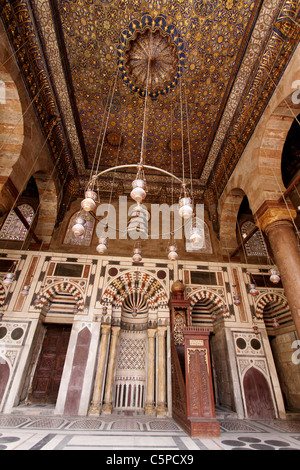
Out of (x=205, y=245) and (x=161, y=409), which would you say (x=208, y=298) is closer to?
(x=205, y=245)

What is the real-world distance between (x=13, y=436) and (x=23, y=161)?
184 inches

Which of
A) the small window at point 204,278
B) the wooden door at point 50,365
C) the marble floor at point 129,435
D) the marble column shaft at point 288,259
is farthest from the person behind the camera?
the small window at point 204,278

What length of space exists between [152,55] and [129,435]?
7.19m

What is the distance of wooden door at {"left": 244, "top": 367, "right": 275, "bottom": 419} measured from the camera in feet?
16.9

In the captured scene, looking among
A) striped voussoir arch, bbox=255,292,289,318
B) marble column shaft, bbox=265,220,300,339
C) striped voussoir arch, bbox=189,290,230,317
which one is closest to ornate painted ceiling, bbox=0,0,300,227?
marble column shaft, bbox=265,220,300,339

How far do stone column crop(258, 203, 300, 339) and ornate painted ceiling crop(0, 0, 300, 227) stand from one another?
2.34 meters

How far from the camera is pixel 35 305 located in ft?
19.0

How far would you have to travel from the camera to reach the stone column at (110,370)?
5103 mm

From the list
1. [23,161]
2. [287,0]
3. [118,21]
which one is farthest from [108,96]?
[287,0]

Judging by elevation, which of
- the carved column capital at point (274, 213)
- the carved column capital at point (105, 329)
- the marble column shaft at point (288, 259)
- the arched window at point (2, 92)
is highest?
the arched window at point (2, 92)

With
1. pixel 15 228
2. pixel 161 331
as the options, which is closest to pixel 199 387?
pixel 161 331

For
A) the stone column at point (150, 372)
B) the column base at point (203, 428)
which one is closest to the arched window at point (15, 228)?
the stone column at point (150, 372)

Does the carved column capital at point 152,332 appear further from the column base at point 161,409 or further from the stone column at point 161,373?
the column base at point 161,409

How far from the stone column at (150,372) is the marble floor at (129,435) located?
586 millimetres
